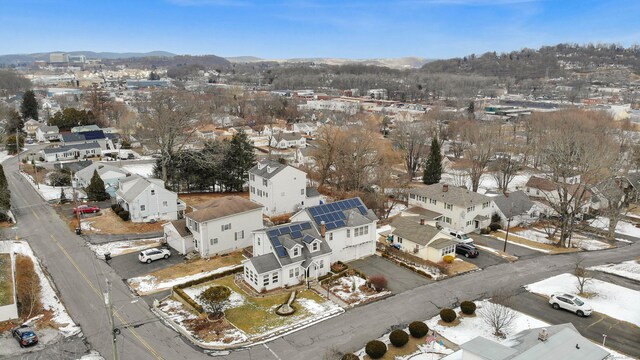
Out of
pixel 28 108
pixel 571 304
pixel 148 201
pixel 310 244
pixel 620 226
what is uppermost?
pixel 28 108

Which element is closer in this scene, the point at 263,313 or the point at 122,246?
the point at 263,313

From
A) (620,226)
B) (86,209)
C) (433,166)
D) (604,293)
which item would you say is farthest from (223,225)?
(620,226)

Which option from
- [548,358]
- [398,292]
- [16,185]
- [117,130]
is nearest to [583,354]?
[548,358]

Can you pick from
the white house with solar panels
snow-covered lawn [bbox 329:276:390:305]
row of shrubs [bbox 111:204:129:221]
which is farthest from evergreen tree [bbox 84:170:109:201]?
snow-covered lawn [bbox 329:276:390:305]

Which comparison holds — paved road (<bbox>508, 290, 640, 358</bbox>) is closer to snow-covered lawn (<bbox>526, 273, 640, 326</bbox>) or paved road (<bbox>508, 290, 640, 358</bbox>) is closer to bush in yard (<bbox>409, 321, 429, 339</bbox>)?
snow-covered lawn (<bbox>526, 273, 640, 326</bbox>)

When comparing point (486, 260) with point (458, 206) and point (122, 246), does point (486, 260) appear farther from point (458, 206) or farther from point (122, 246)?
point (122, 246)

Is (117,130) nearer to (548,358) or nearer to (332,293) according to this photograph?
(332,293)
